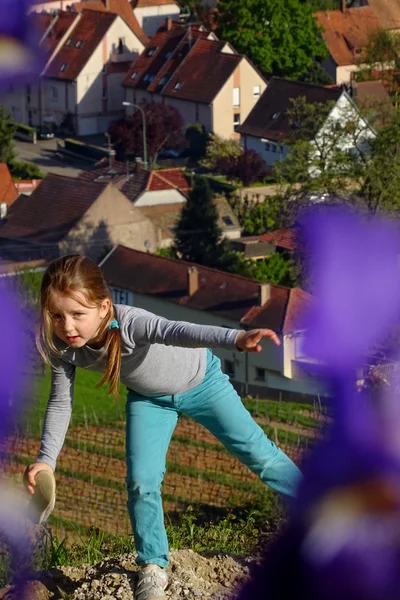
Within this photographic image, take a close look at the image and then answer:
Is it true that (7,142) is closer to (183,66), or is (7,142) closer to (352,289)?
(183,66)

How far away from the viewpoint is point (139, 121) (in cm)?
2988

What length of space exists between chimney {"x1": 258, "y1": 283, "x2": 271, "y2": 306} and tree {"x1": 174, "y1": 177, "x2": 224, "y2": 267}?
14.6 ft

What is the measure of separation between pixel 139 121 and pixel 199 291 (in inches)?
452

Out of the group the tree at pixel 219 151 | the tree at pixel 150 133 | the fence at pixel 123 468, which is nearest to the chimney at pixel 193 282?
the fence at pixel 123 468

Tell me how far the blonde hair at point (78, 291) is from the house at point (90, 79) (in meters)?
26.9

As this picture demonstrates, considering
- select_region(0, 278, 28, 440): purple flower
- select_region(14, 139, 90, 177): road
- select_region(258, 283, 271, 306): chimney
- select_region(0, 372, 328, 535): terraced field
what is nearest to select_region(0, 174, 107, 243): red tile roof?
select_region(14, 139, 90, 177): road

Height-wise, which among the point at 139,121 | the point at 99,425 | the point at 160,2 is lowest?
the point at 99,425

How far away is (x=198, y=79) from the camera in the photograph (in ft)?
108

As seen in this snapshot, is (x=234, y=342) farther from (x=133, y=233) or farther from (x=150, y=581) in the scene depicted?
(x=133, y=233)

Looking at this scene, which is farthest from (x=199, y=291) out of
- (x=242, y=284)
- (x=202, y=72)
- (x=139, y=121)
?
(x=202, y=72)

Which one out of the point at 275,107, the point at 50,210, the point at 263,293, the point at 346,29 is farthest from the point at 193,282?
the point at 346,29

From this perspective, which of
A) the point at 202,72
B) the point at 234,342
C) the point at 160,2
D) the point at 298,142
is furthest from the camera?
the point at 160,2

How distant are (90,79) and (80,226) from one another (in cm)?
1157

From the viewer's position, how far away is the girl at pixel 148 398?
205 centimetres
